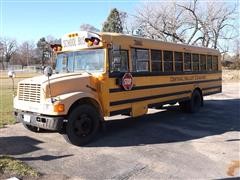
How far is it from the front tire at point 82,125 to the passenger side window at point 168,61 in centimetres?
330

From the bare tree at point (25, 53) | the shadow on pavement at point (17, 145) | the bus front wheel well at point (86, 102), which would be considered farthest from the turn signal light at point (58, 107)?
the bare tree at point (25, 53)

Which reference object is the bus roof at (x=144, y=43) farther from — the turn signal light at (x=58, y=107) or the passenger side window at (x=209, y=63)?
the turn signal light at (x=58, y=107)

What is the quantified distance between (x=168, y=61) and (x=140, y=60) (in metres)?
1.65

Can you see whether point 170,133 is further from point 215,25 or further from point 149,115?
point 215,25

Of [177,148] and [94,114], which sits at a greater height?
[94,114]

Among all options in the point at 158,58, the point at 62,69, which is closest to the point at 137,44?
the point at 158,58

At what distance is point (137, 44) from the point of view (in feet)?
27.8

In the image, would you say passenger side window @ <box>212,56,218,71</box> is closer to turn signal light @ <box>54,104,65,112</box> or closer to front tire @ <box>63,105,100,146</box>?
front tire @ <box>63,105,100,146</box>

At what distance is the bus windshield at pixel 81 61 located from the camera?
7560 millimetres

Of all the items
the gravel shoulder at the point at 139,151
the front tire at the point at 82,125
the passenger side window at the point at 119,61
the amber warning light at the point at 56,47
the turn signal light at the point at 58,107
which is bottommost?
the gravel shoulder at the point at 139,151

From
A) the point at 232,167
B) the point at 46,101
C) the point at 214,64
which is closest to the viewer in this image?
the point at 232,167

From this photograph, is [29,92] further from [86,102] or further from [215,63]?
[215,63]

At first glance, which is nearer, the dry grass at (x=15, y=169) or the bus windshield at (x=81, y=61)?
the dry grass at (x=15, y=169)

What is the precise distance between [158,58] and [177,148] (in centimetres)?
324
